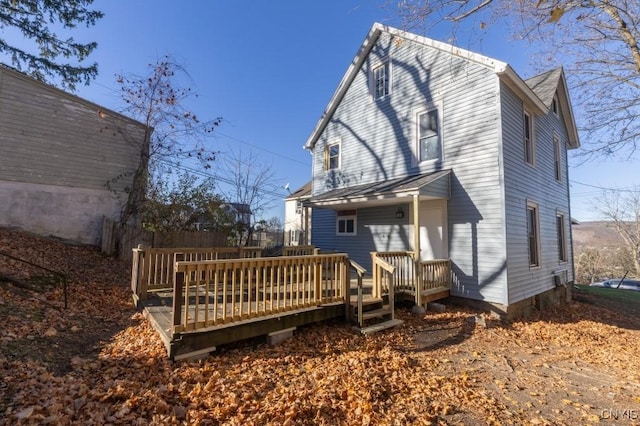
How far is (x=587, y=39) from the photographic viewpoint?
8594mm

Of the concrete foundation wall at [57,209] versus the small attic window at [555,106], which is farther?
the small attic window at [555,106]

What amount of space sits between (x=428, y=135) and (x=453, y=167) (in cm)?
144

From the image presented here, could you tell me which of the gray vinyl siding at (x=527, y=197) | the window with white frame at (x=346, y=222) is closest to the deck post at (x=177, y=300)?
the gray vinyl siding at (x=527, y=197)

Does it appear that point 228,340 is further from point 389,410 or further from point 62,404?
point 389,410

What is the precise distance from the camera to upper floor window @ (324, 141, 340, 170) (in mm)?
12424

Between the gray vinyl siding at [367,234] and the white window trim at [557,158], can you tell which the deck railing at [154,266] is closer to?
the gray vinyl siding at [367,234]

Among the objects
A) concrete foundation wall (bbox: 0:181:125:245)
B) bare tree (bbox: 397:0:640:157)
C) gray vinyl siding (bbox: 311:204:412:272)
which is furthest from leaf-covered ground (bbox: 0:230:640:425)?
bare tree (bbox: 397:0:640:157)

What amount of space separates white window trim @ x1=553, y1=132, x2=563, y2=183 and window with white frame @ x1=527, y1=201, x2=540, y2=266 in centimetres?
312

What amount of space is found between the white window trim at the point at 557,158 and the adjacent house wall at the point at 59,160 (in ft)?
53.8

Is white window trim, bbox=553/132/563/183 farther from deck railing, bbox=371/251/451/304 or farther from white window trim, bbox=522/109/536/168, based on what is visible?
deck railing, bbox=371/251/451/304

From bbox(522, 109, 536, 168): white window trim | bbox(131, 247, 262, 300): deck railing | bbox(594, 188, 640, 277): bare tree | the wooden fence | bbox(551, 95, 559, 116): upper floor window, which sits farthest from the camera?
bbox(594, 188, 640, 277): bare tree

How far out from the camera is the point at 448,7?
19.3 feet

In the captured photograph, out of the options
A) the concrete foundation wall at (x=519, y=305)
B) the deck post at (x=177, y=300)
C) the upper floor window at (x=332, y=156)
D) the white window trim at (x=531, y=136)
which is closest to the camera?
the deck post at (x=177, y=300)

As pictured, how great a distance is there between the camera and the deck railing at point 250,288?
4.06 metres
